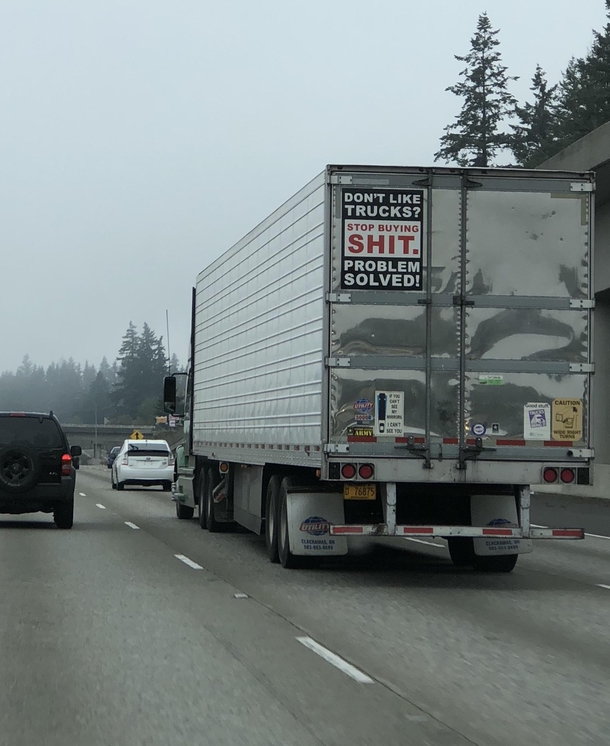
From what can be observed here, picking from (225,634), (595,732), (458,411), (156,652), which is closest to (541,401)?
(458,411)

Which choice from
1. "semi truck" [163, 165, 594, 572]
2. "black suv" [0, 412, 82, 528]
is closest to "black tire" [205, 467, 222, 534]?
"black suv" [0, 412, 82, 528]

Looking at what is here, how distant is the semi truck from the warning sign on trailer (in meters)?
0.01

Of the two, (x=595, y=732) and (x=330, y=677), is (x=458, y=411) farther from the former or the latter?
(x=595, y=732)

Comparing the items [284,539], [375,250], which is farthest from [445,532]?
[375,250]

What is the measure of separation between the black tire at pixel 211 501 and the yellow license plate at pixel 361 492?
24.0ft

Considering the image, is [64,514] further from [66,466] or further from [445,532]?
[445,532]

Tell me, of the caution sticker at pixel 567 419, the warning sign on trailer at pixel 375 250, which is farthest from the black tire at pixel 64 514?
the caution sticker at pixel 567 419

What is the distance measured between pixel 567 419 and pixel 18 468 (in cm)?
1040

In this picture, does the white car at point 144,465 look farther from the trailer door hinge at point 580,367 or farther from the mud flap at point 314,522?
the trailer door hinge at point 580,367

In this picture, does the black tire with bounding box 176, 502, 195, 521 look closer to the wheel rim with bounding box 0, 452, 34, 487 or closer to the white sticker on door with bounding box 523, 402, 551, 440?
the wheel rim with bounding box 0, 452, 34, 487

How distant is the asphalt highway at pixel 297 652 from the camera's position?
273 inches

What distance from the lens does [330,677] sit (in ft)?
27.3

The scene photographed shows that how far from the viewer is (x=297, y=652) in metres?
9.29

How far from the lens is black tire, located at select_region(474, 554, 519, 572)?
1505 centimetres
